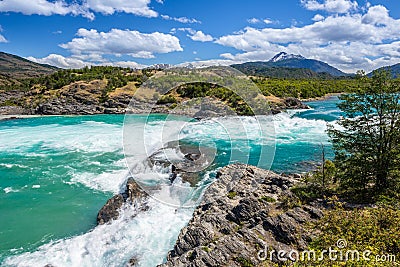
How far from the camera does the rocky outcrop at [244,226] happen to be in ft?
31.1

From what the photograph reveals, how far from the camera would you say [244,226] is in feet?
37.3

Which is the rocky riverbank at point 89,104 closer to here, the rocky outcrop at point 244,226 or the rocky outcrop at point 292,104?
the rocky outcrop at point 292,104

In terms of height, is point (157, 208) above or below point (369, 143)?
below

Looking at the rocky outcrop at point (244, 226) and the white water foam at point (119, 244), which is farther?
the white water foam at point (119, 244)

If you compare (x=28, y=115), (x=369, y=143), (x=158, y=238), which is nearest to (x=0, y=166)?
(x=158, y=238)

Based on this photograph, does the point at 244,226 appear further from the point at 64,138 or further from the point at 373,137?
the point at 64,138

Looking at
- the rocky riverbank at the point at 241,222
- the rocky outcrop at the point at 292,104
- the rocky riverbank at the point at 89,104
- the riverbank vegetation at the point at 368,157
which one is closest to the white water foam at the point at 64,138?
the rocky riverbank at the point at 89,104

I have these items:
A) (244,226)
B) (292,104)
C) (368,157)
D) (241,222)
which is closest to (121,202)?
(241,222)

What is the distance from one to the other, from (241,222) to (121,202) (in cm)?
779

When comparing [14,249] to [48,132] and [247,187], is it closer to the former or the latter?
[247,187]

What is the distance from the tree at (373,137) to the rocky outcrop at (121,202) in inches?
420

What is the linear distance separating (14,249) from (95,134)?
24.5m

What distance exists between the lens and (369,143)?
12.6m

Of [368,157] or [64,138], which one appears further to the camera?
[64,138]
